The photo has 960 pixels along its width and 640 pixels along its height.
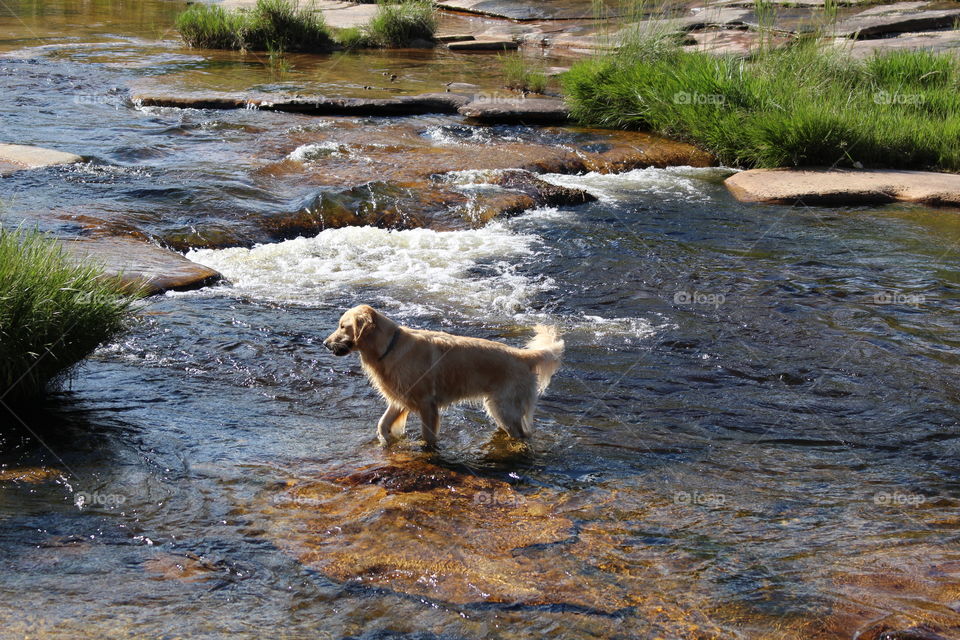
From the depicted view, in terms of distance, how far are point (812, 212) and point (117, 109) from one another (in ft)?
34.3

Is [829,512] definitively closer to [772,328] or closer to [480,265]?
[772,328]

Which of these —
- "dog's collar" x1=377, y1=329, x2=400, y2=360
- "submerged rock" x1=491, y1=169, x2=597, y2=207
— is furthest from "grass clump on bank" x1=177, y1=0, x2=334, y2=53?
"dog's collar" x1=377, y1=329, x2=400, y2=360

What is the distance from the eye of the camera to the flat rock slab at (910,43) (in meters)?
17.9

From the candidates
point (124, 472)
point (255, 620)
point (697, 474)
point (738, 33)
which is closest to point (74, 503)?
point (124, 472)

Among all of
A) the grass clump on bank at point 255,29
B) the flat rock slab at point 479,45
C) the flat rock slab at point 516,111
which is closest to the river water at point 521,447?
the flat rock slab at point 516,111

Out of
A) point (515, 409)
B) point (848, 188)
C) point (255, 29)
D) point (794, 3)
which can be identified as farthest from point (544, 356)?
point (794, 3)

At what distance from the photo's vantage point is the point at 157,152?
513 inches

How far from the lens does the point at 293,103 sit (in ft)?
51.8

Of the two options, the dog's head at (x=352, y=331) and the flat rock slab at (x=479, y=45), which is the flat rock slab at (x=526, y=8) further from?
the dog's head at (x=352, y=331)

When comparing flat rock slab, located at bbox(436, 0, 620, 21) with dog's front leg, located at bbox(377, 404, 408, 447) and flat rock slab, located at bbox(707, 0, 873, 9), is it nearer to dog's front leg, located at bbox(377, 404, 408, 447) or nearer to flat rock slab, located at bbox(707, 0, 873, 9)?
flat rock slab, located at bbox(707, 0, 873, 9)

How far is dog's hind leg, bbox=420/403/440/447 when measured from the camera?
620cm

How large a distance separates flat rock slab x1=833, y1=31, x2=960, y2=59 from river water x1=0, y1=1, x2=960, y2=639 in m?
6.99

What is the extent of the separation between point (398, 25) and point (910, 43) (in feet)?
36.7

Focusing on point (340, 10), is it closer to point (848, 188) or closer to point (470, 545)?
point (848, 188)
